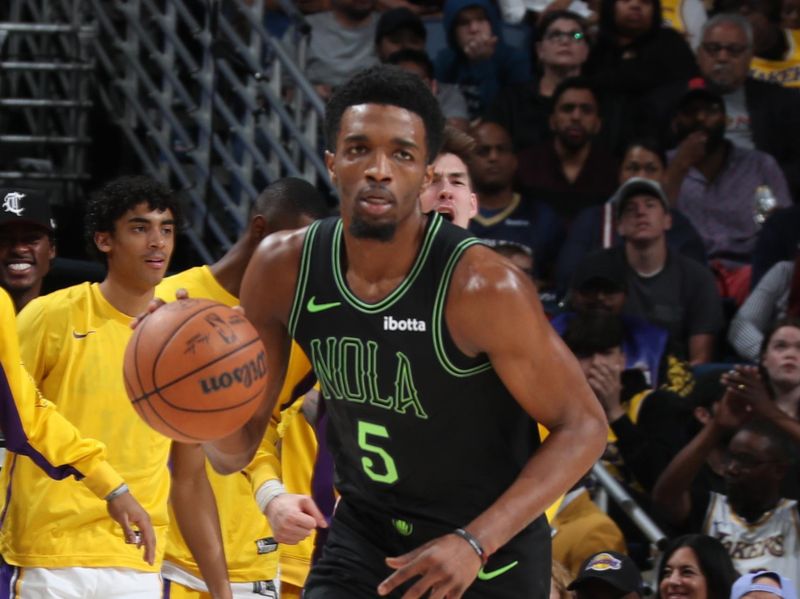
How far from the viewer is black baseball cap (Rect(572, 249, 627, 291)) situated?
7.53 m

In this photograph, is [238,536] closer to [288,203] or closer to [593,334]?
[288,203]

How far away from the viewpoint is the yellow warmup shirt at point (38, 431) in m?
4.59

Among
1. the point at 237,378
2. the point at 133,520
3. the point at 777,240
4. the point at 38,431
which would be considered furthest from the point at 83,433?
the point at 777,240

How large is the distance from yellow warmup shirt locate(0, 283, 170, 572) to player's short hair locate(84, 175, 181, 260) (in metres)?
0.43

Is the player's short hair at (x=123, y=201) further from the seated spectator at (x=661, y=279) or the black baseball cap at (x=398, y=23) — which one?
the black baseball cap at (x=398, y=23)

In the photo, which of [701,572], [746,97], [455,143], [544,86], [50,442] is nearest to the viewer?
[50,442]

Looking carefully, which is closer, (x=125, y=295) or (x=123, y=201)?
(x=125, y=295)

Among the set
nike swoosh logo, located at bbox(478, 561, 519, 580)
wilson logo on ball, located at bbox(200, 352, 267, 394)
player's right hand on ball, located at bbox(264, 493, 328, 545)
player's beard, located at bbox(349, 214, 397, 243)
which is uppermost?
player's beard, located at bbox(349, 214, 397, 243)

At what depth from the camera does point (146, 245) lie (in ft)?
17.3

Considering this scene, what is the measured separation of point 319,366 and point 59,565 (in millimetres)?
1643

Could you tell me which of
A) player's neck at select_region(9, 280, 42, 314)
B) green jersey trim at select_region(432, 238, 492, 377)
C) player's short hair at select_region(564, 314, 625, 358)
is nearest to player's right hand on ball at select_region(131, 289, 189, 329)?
green jersey trim at select_region(432, 238, 492, 377)

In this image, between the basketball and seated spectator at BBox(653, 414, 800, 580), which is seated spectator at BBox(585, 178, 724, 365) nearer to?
seated spectator at BBox(653, 414, 800, 580)

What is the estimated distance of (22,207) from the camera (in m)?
5.94

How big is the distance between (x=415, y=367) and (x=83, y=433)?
179 centimetres
